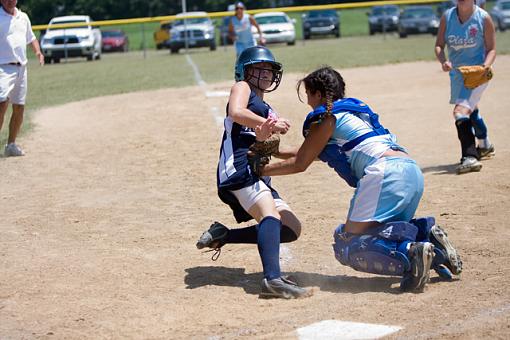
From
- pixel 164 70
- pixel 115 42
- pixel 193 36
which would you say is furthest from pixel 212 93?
pixel 115 42

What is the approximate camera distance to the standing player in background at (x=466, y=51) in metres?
9.07

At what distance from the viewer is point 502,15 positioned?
1513 inches

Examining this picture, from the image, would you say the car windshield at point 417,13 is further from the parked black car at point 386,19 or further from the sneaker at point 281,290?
the sneaker at point 281,290

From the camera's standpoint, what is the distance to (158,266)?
5.95 m

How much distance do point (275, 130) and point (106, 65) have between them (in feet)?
86.8

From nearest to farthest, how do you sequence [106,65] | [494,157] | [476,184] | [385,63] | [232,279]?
[232,279], [476,184], [494,157], [385,63], [106,65]

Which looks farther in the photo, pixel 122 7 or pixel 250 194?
pixel 122 7

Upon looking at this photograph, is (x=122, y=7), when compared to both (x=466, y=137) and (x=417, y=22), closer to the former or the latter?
Result: (x=417, y=22)

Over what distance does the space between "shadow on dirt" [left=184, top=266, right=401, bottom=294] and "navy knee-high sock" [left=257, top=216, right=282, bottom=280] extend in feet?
0.84

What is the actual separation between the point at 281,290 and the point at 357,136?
106cm

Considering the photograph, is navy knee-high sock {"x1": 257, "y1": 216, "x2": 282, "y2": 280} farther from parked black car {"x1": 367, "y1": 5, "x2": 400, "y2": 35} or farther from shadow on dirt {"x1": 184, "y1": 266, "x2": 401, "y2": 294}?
parked black car {"x1": 367, "y1": 5, "x2": 400, "y2": 35}

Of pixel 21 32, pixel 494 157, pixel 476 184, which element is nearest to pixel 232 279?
pixel 476 184

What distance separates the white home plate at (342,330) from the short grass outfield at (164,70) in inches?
371

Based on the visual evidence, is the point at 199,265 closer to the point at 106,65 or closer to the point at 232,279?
the point at 232,279
